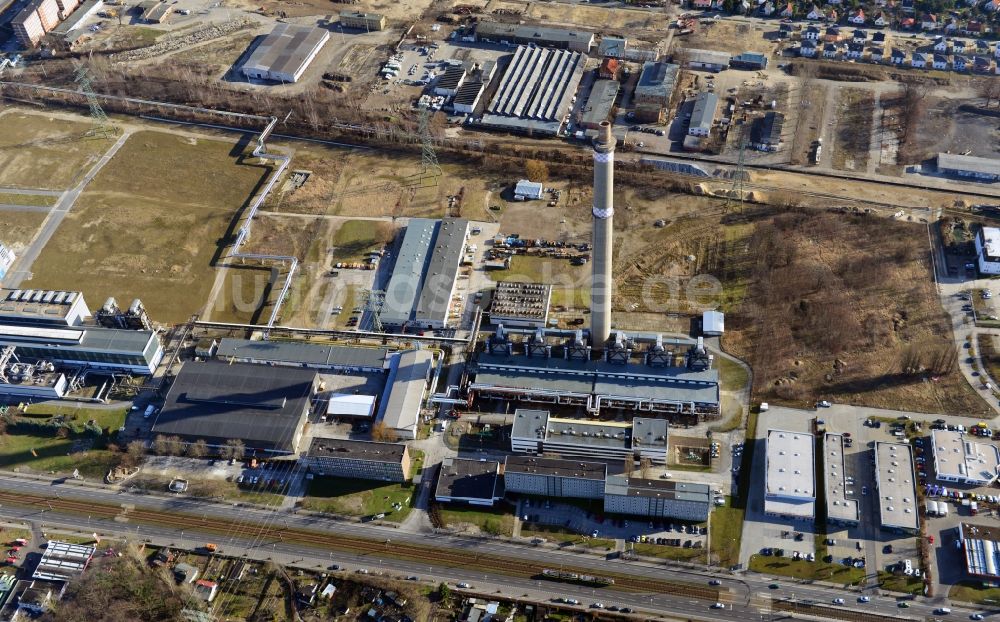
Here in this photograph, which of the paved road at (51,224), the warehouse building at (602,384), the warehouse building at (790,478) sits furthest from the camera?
the paved road at (51,224)

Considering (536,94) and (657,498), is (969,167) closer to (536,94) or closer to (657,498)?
(536,94)

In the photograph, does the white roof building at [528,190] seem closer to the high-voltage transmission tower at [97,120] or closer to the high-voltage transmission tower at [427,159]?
the high-voltage transmission tower at [427,159]

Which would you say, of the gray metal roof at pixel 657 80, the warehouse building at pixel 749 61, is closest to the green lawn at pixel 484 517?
the gray metal roof at pixel 657 80

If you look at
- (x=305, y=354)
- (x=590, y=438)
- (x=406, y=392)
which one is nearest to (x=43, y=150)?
(x=305, y=354)

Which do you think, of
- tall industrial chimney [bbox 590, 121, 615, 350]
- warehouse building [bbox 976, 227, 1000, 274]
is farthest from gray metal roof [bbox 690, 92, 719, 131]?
tall industrial chimney [bbox 590, 121, 615, 350]

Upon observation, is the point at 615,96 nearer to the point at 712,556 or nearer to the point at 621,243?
the point at 621,243

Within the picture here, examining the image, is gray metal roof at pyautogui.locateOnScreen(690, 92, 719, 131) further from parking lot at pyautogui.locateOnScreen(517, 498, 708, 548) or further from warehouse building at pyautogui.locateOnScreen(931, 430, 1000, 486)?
parking lot at pyautogui.locateOnScreen(517, 498, 708, 548)
